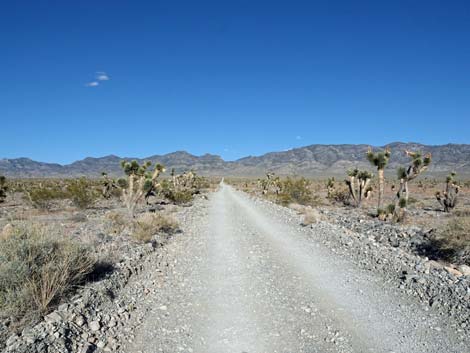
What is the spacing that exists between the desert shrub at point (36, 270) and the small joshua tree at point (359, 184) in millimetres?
26142

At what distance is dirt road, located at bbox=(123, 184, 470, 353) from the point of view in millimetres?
5223

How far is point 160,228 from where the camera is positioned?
47.9 feet

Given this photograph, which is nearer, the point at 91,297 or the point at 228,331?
the point at 228,331

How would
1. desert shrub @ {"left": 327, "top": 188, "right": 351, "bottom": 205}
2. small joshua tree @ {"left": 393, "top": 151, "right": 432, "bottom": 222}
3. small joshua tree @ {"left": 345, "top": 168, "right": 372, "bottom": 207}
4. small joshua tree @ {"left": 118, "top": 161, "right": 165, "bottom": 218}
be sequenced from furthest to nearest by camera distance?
desert shrub @ {"left": 327, "top": 188, "right": 351, "bottom": 205}, small joshua tree @ {"left": 345, "top": 168, "right": 372, "bottom": 207}, small joshua tree @ {"left": 393, "top": 151, "right": 432, "bottom": 222}, small joshua tree @ {"left": 118, "top": 161, "right": 165, "bottom": 218}

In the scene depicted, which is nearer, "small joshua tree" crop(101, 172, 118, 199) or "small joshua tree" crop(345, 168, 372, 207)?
"small joshua tree" crop(345, 168, 372, 207)

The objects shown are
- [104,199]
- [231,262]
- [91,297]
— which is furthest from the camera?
[104,199]

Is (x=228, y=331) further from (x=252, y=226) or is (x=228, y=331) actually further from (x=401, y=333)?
(x=252, y=226)

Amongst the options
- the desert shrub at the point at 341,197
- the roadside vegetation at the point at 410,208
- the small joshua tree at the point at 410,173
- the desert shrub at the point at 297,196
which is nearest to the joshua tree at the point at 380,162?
the roadside vegetation at the point at 410,208

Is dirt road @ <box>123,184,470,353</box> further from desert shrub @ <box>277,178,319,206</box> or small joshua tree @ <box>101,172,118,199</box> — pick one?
small joshua tree @ <box>101,172,118,199</box>

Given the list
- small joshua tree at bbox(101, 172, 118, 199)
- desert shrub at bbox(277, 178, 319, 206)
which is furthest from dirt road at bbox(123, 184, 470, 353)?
small joshua tree at bbox(101, 172, 118, 199)

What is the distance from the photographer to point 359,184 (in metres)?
30.3

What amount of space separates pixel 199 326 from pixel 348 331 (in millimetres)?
2178

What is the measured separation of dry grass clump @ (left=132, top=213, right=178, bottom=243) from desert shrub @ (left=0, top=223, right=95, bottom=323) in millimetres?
4693

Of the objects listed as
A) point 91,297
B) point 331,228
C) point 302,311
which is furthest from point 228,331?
point 331,228
